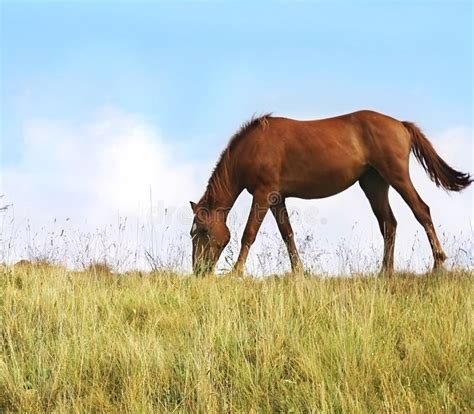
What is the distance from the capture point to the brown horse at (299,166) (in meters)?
9.44

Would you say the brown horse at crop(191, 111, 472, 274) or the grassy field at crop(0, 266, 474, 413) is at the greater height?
the brown horse at crop(191, 111, 472, 274)

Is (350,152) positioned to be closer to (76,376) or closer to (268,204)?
(268,204)

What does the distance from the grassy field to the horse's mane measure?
3.88 metres

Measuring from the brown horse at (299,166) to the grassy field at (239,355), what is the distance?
11.7ft

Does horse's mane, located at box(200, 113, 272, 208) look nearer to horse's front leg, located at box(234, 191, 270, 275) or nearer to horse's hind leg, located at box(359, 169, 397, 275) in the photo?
horse's front leg, located at box(234, 191, 270, 275)

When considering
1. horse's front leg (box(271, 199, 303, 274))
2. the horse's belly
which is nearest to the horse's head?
horse's front leg (box(271, 199, 303, 274))

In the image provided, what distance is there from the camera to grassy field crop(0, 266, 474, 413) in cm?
392

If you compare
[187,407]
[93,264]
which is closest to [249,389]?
[187,407]

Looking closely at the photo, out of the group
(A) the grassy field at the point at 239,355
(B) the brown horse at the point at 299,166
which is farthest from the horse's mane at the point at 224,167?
(A) the grassy field at the point at 239,355

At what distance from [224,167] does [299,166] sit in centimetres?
120

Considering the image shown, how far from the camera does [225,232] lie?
9391mm

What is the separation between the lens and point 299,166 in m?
9.63

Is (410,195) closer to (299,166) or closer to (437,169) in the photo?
(437,169)

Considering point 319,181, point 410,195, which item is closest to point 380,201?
point 410,195
